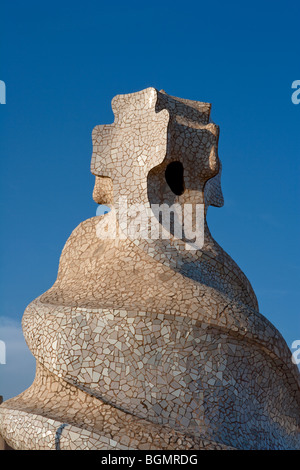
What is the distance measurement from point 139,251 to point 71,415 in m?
2.54

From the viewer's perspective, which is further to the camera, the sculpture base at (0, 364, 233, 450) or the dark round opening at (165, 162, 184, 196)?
the dark round opening at (165, 162, 184, 196)

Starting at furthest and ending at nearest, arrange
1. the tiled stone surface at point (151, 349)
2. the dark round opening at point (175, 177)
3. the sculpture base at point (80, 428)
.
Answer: the dark round opening at point (175, 177)
the tiled stone surface at point (151, 349)
the sculpture base at point (80, 428)

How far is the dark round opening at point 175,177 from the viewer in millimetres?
11602

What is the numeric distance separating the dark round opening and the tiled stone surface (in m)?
0.27

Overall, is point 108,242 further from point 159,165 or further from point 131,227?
point 159,165

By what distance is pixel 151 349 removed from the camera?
9.47 m

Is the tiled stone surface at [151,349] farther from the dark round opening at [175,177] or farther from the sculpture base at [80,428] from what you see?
the dark round opening at [175,177]

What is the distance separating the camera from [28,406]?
388 inches

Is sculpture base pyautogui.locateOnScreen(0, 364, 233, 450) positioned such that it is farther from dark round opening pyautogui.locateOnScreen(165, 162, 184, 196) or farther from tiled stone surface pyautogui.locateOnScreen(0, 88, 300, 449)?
dark round opening pyautogui.locateOnScreen(165, 162, 184, 196)

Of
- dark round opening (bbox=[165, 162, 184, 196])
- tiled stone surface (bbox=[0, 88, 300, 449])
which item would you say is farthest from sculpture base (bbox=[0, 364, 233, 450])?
dark round opening (bbox=[165, 162, 184, 196])

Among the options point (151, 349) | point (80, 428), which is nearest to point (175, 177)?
point (151, 349)

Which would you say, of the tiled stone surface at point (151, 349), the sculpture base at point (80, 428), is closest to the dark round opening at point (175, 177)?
→ the tiled stone surface at point (151, 349)

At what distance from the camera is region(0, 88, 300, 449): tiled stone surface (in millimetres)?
9148

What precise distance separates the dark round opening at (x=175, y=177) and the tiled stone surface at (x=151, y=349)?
27 cm
